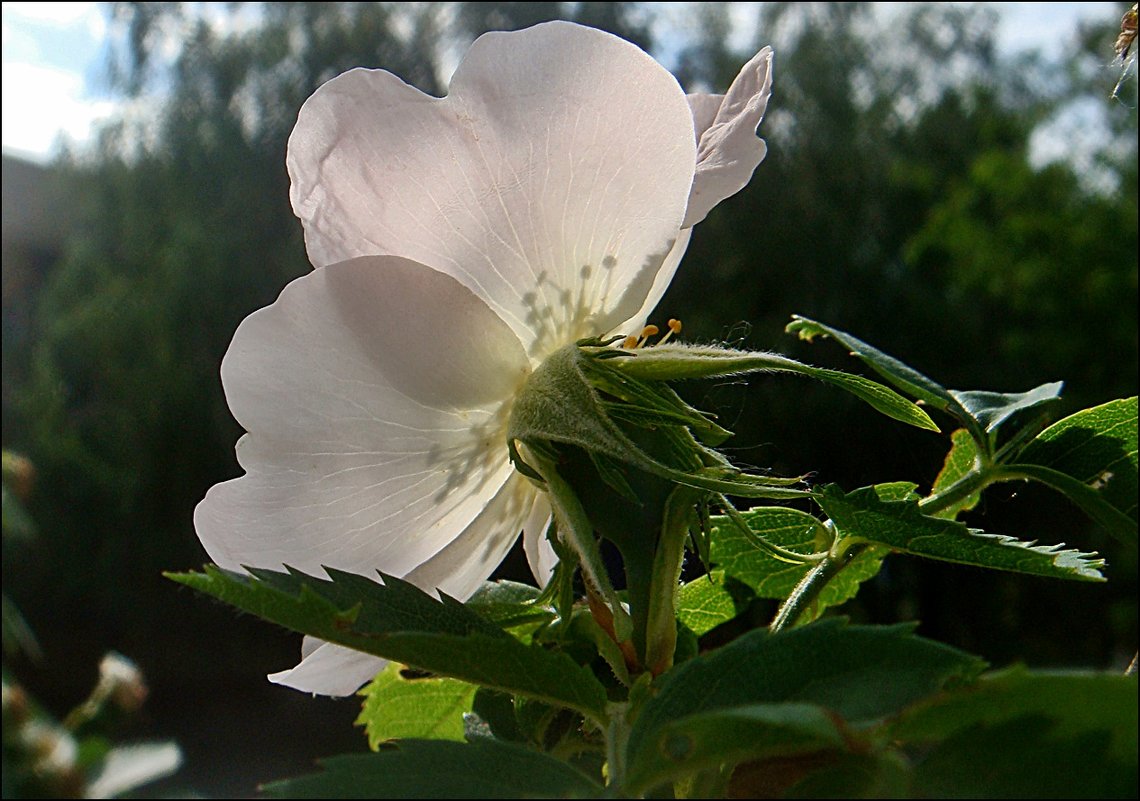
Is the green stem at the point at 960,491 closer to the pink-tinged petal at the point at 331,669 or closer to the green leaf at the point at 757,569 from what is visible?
the green leaf at the point at 757,569

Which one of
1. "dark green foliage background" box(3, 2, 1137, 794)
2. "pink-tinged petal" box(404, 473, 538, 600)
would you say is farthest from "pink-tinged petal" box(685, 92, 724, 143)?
"dark green foliage background" box(3, 2, 1137, 794)

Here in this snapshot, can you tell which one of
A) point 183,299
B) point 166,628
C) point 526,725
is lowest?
point 526,725

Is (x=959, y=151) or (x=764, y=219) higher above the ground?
(x=959, y=151)

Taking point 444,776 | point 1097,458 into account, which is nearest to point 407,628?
point 444,776

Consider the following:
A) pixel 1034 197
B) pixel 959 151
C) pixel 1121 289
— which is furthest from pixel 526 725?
pixel 959 151

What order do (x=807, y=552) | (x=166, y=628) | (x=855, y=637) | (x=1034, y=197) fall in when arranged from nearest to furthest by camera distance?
(x=855, y=637)
(x=807, y=552)
(x=1034, y=197)
(x=166, y=628)

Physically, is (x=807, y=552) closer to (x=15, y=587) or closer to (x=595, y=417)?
(x=595, y=417)
